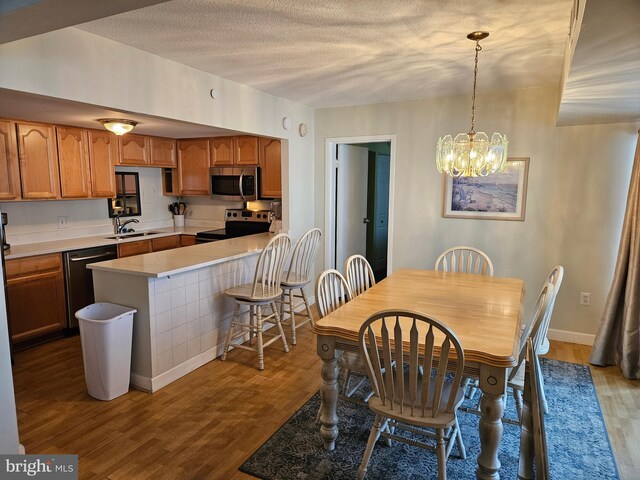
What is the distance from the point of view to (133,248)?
176 inches

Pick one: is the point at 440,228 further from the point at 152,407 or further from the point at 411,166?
the point at 152,407

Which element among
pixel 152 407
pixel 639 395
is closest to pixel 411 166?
pixel 639 395

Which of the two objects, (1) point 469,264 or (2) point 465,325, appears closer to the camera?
(2) point 465,325

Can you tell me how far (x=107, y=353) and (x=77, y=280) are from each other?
61.2 inches

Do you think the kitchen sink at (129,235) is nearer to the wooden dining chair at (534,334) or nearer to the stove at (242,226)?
the stove at (242,226)

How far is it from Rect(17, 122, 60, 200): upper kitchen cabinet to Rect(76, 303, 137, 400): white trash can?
166cm

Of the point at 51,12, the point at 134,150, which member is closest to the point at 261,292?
the point at 51,12

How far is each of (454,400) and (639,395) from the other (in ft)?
6.59

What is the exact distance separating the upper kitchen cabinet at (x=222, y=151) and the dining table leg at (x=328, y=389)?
3430mm

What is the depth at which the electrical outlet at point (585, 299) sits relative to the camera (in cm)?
367

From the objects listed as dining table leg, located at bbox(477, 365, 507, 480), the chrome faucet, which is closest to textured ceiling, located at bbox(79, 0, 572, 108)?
dining table leg, located at bbox(477, 365, 507, 480)

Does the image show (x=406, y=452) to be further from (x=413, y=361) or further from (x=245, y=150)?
(x=245, y=150)

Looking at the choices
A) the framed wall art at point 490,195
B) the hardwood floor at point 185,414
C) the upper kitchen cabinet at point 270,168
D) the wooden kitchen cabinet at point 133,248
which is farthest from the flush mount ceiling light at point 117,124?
the framed wall art at point 490,195

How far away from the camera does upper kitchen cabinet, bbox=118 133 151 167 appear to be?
4.61m
